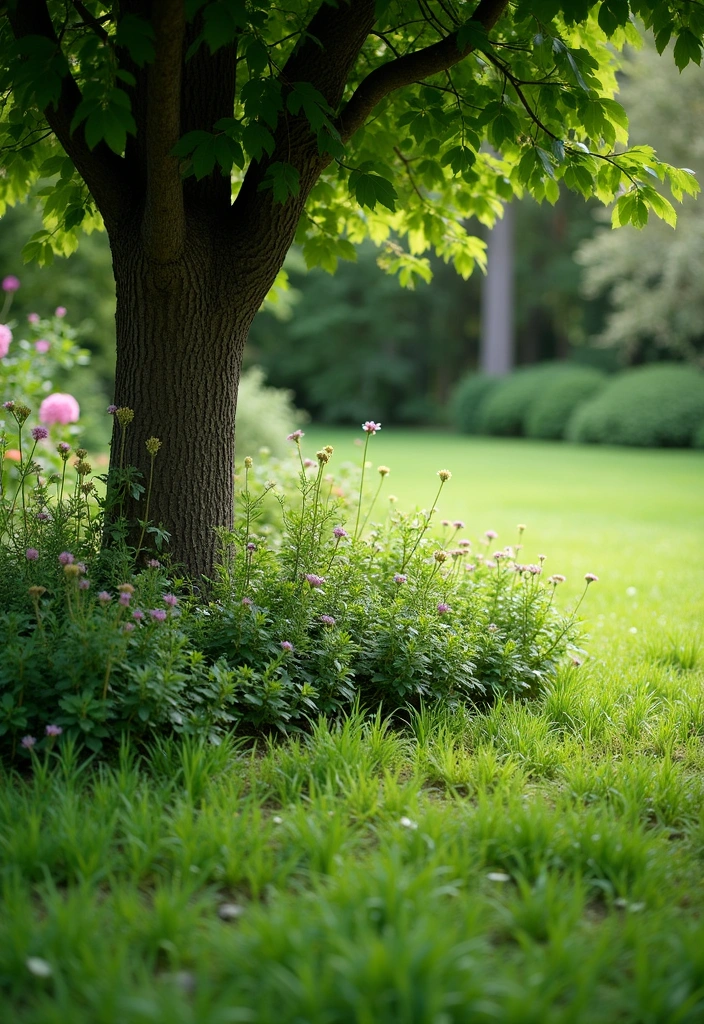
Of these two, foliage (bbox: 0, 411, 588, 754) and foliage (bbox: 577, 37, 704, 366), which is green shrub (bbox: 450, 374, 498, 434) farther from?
foliage (bbox: 0, 411, 588, 754)

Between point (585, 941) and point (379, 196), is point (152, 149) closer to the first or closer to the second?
point (379, 196)

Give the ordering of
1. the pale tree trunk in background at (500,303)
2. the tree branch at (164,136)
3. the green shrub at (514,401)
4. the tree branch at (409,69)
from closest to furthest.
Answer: the tree branch at (164,136) < the tree branch at (409,69) < the green shrub at (514,401) < the pale tree trunk in background at (500,303)

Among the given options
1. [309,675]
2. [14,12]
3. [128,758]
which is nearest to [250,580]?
[309,675]

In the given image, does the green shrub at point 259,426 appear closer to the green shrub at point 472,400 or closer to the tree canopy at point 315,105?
the tree canopy at point 315,105

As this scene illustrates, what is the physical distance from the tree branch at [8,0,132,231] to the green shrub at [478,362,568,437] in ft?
69.7

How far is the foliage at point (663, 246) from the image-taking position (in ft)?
63.4

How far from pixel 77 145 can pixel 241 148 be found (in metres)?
0.65

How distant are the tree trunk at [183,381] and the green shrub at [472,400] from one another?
2306 centimetres

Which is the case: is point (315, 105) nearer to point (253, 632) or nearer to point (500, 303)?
point (253, 632)

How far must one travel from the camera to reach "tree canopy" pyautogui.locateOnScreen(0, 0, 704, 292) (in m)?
2.68

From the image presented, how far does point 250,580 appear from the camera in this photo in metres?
3.45

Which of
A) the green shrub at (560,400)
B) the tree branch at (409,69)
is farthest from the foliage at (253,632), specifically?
the green shrub at (560,400)

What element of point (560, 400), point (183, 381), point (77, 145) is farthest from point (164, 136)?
point (560, 400)

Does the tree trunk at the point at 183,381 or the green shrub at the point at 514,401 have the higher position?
the green shrub at the point at 514,401
